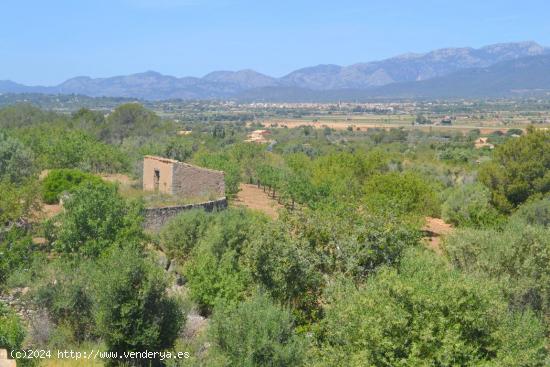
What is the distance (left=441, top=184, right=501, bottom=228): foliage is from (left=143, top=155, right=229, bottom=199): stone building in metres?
11.7

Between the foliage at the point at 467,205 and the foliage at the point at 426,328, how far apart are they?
17163mm

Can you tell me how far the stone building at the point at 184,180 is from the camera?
2544 cm

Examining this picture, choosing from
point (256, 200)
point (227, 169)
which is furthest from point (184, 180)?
point (256, 200)

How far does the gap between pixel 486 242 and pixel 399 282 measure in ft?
22.7

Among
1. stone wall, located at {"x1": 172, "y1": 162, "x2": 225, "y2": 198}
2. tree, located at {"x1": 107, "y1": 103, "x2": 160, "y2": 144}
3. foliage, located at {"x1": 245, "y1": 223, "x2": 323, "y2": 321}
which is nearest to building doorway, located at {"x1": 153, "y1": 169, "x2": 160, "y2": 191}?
stone wall, located at {"x1": 172, "y1": 162, "x2": 225, "y2": 198}

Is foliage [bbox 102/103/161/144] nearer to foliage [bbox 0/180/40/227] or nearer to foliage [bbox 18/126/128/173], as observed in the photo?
foliage [bbox 18/126/128/173]

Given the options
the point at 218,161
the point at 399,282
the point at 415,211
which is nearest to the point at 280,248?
the point at 399,282

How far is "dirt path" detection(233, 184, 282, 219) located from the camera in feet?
108

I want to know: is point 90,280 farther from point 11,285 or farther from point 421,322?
point 421,322

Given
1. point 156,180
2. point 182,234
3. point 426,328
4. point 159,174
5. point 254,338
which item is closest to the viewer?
point 426,328

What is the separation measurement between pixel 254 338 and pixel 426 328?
3059 millimetres

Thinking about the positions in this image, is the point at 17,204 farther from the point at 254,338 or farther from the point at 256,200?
the point at 256,200

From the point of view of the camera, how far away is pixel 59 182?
26.5 metres

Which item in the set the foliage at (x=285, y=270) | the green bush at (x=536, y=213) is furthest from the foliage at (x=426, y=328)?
the green bush at (x=536, y=213)
